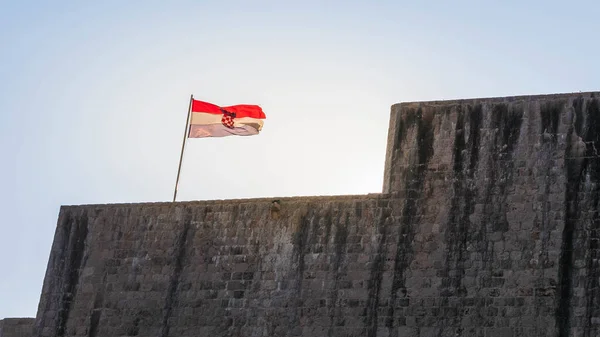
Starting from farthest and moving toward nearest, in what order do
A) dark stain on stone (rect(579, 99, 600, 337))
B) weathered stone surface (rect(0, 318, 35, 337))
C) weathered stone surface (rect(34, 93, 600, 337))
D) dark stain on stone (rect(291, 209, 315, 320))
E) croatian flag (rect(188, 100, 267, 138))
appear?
croatian flag (rect(188, 100, 267, 138)) → weathered stone surface (rect(0, 318, 35, 337)) → dark stain on stone (rect(291, 209, 315, 320)) → weathered stone surface (rect(34, 93, 600, 337)) → dark stain on stone (rect(579, 99, 600, 337))

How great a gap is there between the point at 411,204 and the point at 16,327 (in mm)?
8295

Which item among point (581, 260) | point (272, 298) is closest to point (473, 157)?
point (581, 260)

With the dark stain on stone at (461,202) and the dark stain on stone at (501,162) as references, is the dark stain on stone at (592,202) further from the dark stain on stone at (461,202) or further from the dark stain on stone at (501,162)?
the dark stain on stone at (461,202)

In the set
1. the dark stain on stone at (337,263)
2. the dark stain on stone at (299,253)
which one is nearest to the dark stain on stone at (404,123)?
the dark stain on stone at (337,263)

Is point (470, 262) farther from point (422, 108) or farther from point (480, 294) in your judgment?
point (422, 108)

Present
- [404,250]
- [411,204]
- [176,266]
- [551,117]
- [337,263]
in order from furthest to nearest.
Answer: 1. [176,266]
2. [337,263]
3. [411,204]
4. [404,250]
5. [551,117]

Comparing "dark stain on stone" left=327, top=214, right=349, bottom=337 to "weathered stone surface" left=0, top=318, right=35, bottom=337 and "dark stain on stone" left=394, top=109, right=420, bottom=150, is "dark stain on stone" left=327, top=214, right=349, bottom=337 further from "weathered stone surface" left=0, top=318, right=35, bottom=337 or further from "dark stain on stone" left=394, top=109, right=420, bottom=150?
"weathered stone surface" left=0, top=318, right=35, bottom=337

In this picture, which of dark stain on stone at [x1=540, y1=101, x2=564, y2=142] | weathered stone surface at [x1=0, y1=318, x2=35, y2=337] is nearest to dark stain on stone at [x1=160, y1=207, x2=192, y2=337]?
weathered stone surface at [x1=0, y1=318, x2=35, y2=337]

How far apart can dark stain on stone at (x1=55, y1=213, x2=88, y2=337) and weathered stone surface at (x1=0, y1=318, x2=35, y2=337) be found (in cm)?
72

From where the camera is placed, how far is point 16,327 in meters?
25.6

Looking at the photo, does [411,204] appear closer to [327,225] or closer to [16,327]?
[327,225]

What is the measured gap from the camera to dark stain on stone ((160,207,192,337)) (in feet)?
78.7

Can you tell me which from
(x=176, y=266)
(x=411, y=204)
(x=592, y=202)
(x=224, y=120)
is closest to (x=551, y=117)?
(x=592, y=202)

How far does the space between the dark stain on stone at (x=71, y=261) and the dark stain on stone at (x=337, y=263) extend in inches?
211
